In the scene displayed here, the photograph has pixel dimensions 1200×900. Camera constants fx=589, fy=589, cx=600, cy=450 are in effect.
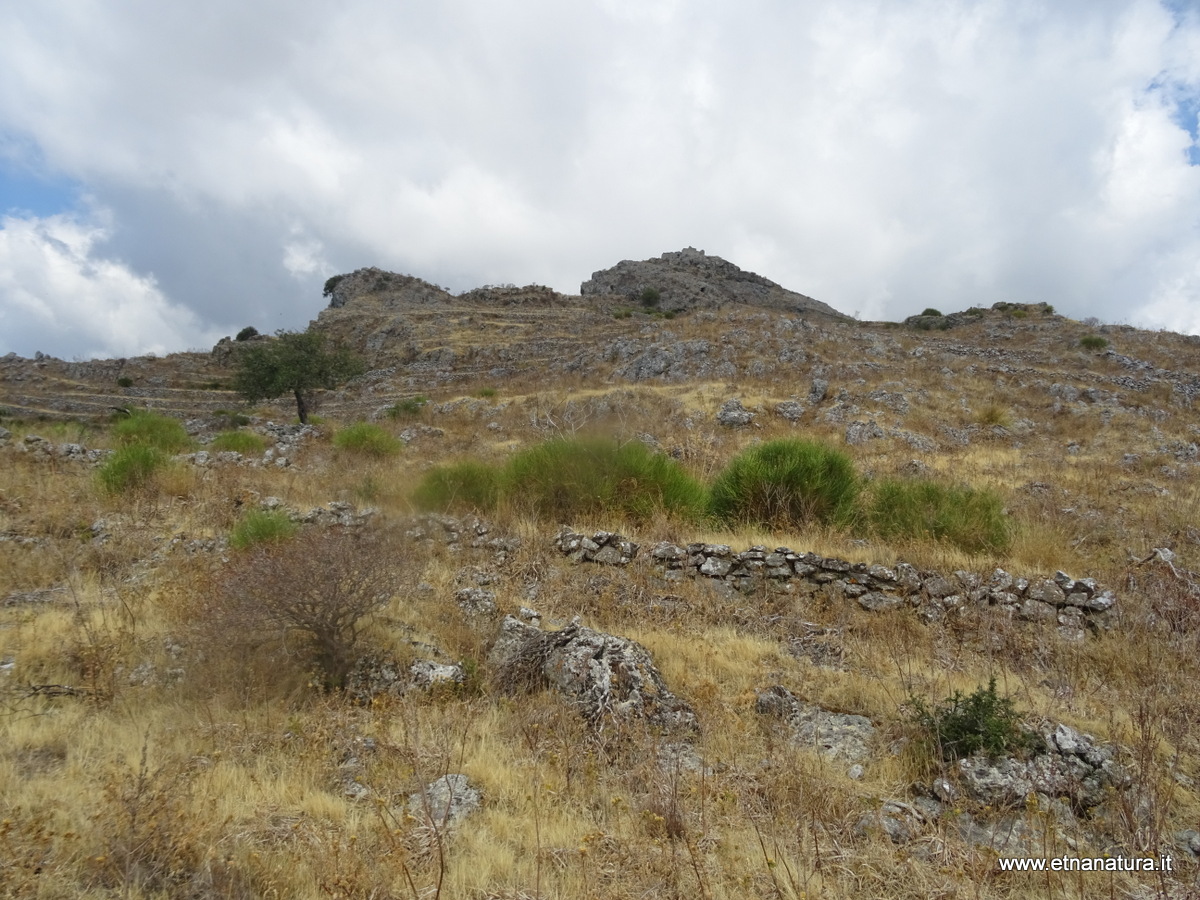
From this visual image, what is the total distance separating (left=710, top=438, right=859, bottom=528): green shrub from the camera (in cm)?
800

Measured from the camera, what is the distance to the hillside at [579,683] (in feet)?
8.44

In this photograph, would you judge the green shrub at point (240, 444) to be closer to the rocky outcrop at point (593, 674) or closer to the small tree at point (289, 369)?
the rocky outcrop at point (593, 674)

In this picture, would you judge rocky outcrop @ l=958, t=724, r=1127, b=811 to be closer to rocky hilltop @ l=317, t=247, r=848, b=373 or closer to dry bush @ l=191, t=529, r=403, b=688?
dry bush @ l=191, t=529, r=403, b=688

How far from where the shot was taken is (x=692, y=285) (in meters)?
61.8

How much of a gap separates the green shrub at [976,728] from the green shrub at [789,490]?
4.07m

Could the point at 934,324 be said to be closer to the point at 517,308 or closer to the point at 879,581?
the point at 517,308

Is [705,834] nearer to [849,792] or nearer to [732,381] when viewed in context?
[849,792]

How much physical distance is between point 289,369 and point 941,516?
2784cm

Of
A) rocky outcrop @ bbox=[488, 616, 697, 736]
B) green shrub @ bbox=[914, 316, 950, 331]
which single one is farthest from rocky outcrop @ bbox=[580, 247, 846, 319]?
rocky outcrop @ bbox=[488, 616, 697, 736]

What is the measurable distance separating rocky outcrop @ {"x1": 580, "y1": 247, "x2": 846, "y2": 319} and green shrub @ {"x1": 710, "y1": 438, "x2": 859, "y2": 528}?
2017 inches

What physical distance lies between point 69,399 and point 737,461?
44.2 metres

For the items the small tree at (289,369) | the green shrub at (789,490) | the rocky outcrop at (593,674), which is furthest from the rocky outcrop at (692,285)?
the rocky outcrop at (593,674)

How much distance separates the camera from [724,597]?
6.15 m

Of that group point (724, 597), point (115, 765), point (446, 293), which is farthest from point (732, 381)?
point (446, 293)
